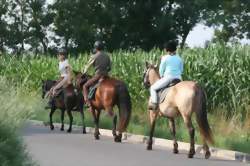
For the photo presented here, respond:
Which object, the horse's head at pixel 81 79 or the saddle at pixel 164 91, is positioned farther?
the horse's head at pixel 81 79

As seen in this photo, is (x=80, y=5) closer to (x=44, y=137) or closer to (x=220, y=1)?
(x=220, y=1)

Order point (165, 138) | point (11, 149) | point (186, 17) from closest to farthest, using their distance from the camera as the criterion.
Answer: point (11, 149) → point (165, 138) → point (186, 17)

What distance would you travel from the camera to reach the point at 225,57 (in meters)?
22.7

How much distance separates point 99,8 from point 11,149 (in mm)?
53459

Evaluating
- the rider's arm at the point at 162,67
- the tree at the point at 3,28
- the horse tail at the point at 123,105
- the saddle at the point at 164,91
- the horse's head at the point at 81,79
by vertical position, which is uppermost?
the tree at the point at 3,28

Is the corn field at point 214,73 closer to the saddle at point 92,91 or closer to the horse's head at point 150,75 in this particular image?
the saddle at point 92,91

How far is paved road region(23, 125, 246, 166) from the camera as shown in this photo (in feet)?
44.3

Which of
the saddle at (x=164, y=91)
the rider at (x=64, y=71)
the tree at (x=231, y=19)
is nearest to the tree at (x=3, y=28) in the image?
the tree at (x=231, y=19)

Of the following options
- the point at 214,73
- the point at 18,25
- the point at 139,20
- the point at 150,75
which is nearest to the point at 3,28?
the point at 18,25

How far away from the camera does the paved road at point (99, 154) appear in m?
13.5

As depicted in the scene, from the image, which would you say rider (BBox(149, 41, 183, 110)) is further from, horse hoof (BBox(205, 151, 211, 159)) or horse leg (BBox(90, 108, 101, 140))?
horse leg (BBox(90, 108, 101, 140))

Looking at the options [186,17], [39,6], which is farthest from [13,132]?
[39,6]

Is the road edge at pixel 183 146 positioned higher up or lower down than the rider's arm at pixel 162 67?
lower down

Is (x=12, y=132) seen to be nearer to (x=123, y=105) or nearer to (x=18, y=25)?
(x=123, y=105)
